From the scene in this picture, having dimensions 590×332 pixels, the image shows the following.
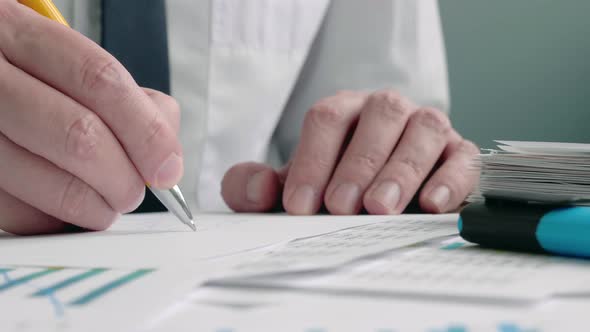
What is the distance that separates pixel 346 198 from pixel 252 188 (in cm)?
12

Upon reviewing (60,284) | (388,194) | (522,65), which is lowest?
(522,65)

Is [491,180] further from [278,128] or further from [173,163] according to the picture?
[278,128]

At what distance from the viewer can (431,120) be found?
0.70 meters

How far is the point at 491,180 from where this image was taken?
40cm

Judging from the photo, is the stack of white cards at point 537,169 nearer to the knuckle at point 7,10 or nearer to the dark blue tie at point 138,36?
the knuckle at point 7,10

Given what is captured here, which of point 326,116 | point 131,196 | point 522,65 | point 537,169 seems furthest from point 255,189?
point 522,65

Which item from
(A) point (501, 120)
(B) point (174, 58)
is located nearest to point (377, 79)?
(B) point (174, 58)

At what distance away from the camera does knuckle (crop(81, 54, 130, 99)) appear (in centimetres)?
45

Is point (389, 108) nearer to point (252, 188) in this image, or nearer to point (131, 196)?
point (252, 188)

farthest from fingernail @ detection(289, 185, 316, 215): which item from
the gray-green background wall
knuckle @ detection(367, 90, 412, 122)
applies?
the gray-green background wall

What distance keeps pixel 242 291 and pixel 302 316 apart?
0.04 metres

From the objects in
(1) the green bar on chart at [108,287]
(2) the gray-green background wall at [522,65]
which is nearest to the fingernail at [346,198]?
(1) the green bar on chart at [108,287]

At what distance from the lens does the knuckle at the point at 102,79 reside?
454 mm

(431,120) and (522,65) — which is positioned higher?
(431,120)
